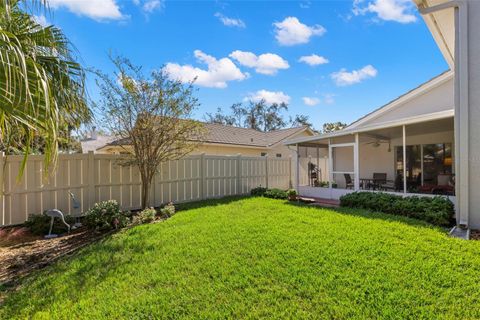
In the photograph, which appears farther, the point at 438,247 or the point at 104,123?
the point at 104,123

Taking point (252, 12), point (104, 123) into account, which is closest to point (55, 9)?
point (104, 123)

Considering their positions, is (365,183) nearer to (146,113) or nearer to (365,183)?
(365,183)

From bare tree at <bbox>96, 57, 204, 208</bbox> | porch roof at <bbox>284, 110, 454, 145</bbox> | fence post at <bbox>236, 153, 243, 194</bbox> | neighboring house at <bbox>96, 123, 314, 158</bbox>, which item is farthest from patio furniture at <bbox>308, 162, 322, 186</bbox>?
bare tree at <bbox>96, 57, 204, 208</bbox>

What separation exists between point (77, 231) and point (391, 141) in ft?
47.9

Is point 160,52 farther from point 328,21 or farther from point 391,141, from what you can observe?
point 391,141

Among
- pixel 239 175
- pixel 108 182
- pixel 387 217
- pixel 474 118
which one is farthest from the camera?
pixel 239 175

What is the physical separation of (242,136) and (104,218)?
15.4 meters

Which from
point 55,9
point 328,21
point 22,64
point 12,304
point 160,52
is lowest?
point 12,304

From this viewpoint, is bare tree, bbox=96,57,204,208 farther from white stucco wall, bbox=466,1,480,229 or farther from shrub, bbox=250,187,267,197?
white stucco wall, bbox=466,1,480,229

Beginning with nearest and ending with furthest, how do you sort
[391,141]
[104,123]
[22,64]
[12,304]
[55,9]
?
[22,64] → [55,9] → [12,304] → [104,123] → [391,141]

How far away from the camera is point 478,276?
3.77 m

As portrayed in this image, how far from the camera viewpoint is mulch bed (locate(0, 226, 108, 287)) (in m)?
4.88

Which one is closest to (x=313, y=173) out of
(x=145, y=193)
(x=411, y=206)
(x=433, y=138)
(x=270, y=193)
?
(x=270, y=193)

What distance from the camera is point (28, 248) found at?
597 cm
